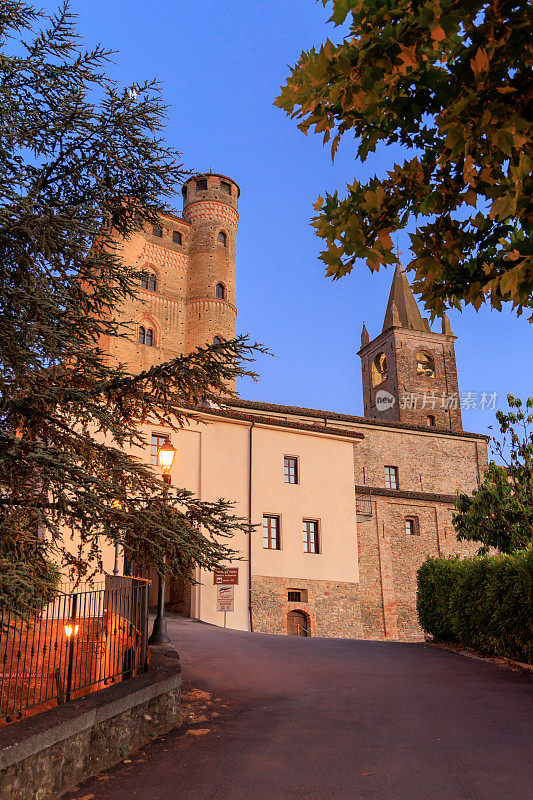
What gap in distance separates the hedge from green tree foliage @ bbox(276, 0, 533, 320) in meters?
9.42

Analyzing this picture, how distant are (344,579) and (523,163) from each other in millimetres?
24834

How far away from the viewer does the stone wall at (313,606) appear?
2438cm

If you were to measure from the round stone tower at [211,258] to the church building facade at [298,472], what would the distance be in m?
0.09

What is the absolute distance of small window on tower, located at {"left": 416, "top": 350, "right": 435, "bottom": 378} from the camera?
54.0 m

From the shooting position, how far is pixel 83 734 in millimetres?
6039

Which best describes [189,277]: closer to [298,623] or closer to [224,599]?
[298,623]

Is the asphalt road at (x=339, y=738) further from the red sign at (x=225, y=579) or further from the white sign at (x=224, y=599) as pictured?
the red sign at (x=225, y=579)

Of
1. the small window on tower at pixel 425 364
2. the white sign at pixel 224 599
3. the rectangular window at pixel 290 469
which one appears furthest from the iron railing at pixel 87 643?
the small window on tower at pixel 425 364

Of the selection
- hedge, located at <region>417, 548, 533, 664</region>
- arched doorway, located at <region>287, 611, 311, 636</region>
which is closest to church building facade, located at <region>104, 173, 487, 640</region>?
arched doorway, located at <region>287, 611, 311, 636</region>

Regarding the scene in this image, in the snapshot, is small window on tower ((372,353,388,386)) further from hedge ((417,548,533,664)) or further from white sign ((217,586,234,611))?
hedge ((417,548,533,664))

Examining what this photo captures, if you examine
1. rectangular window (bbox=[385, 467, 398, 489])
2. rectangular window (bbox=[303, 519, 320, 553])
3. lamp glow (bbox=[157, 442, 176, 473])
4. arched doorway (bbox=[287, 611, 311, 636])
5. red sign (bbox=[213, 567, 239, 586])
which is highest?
rectangular window (bbox=[385, 467, 398, 489])

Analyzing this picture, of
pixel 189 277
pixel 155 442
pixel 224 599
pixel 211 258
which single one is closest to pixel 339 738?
pixel 224 599

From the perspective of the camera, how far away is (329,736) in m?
7.25

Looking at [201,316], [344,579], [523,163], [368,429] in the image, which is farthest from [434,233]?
[201,316]
